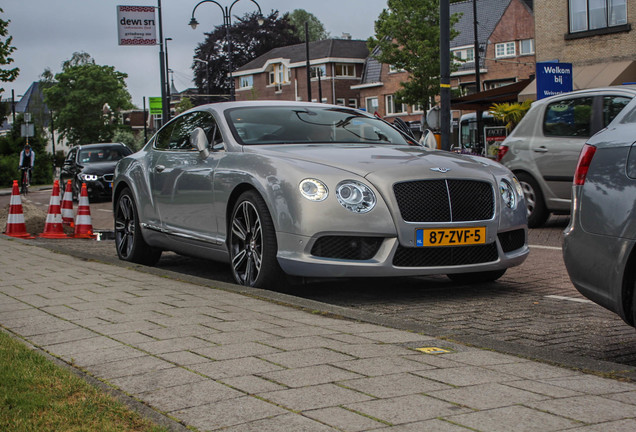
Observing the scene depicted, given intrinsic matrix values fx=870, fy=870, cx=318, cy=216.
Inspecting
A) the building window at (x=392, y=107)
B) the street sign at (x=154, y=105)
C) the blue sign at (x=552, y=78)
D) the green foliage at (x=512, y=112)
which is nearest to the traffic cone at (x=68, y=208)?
the blue sign at (x=552, y=78)

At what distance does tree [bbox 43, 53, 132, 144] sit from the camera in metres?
89.0

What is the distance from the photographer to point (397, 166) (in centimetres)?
627

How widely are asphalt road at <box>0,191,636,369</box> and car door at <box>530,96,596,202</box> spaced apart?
2.99 m

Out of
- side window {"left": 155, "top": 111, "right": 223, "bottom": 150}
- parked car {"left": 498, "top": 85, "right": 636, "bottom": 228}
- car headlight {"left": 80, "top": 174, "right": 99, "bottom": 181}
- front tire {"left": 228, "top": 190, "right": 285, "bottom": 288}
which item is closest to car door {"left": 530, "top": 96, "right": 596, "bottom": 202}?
parked car {"left": 498, "top": 85, "right": 636, "bottom": 228}

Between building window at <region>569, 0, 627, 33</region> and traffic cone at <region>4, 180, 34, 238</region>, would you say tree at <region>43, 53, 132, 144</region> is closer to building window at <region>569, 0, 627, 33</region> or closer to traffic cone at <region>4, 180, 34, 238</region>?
building window at <region>569, 0, 627, 33</region>

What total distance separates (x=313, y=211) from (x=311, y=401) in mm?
2926

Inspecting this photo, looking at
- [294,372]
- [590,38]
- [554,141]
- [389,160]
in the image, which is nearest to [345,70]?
[590,38]

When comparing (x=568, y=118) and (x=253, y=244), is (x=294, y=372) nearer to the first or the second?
(x=253, y=244)

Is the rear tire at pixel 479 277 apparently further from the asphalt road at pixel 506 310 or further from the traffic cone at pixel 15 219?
the traffic cone at pixel 15 219

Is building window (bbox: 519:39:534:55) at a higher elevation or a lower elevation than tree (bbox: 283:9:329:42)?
lower

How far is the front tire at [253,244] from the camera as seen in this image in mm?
6391

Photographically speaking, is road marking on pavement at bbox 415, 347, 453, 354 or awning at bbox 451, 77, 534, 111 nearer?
road marking on pavement at bbox 415, 347, 453, 354

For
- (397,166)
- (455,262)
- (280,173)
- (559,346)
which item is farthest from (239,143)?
(559,346)

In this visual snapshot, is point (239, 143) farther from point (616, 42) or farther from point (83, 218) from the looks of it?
point (616, 42)
